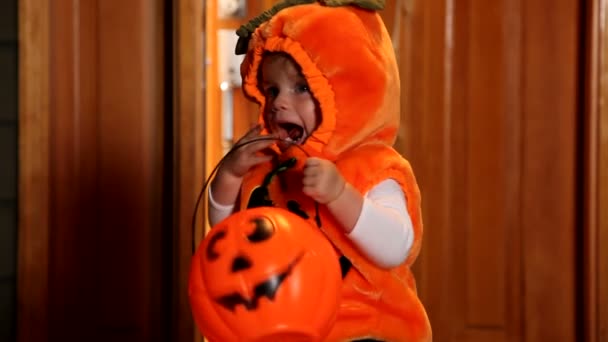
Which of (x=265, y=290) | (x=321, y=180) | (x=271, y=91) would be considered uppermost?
(x=271, y=91)

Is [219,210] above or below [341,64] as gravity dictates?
below

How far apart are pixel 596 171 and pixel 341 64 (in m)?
0.86

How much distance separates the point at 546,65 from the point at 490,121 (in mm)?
164

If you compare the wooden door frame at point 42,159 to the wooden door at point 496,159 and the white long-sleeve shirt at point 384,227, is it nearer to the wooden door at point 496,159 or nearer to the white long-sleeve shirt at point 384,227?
the wooden door at point 496,159

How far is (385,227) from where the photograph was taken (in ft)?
2.90

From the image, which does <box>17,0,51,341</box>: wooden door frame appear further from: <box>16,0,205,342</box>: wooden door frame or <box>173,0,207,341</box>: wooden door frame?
<box>173,0,207,341</box>: wooden door frame

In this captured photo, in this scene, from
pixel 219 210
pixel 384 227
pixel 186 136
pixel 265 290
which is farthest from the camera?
pixel 186 136

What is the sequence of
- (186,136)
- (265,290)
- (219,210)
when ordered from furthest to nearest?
(186,136)
(219,210)
(265,290)

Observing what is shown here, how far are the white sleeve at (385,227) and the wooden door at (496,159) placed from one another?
0.70 m

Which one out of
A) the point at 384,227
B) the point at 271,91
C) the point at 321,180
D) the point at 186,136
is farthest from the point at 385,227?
the point at 186,136

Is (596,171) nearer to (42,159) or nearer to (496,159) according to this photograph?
(496,159)

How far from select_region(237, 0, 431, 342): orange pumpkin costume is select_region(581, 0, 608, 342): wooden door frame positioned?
0.73 metres

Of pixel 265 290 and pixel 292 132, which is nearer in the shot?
pixel 265 290

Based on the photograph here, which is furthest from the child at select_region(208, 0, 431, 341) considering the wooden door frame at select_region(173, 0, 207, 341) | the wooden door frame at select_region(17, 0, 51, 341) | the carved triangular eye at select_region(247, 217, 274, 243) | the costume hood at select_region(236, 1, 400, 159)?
the wooden door frame at select_region(17, 0, 51, 341)
